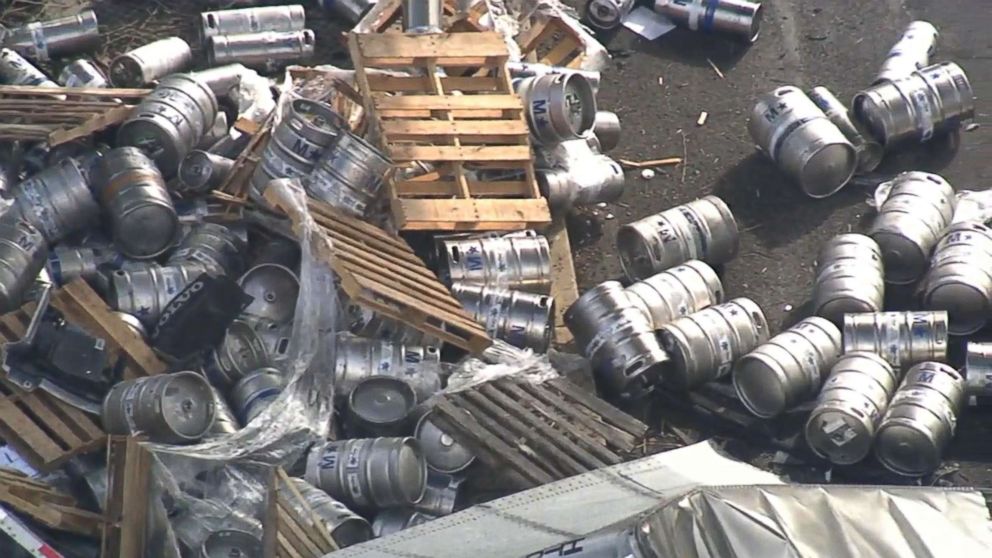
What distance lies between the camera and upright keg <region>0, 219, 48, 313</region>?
7.55 m

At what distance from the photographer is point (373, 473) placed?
6.98 metres

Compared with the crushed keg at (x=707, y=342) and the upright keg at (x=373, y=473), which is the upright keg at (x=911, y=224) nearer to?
the crushed keg at (x=707, y=342)

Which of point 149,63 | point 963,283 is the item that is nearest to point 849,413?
point 963,283

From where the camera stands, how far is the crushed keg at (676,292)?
26.4 ft

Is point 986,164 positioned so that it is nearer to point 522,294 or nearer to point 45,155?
point 522,294

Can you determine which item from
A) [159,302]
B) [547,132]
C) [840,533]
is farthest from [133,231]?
[840,533]

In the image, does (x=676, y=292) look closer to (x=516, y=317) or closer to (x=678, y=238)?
(x=678, y=238)

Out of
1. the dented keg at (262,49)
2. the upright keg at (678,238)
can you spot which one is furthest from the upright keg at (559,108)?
the dented keg at (262,49)

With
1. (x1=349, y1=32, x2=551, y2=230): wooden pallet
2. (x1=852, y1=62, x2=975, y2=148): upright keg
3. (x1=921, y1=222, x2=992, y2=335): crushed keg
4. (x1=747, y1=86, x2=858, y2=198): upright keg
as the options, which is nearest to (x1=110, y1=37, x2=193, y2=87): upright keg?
(x1=349, y1=32, x2=551, y2=230): wooden pallet

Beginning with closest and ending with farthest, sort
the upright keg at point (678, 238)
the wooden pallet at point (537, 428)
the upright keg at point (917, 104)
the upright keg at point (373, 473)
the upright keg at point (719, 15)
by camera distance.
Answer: the upright keg at point (373, 473) → the wooden pallet at point (537, 428) → the upright keg at point (678, 238) → the upright keg at point (917, 104) → the upright keg at point (719, 15)

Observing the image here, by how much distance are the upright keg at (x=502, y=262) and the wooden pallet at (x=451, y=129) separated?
0.55 ft

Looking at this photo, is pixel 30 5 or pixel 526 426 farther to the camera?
pixel 30 5

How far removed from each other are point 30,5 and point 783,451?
5264 millimetres

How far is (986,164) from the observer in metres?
9.43
